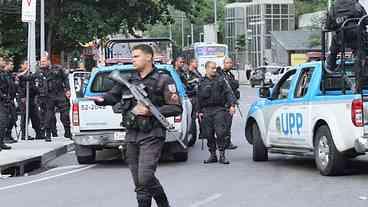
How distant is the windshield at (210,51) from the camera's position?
6231cm

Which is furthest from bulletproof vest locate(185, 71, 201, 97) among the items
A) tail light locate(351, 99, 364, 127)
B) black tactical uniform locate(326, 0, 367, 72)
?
tail light locate(351, 99, 364, 127)

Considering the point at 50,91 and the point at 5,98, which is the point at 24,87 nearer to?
the point at 50,91

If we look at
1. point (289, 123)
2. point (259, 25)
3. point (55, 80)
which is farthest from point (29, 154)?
point (259, 25)

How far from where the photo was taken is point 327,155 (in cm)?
1101

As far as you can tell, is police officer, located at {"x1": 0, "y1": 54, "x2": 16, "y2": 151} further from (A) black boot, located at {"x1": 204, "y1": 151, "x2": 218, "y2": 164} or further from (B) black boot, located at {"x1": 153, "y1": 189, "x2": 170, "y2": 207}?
(B) black boot, located at {"x1": 153, "y1": 189, "x2": 170, "y2": 207}

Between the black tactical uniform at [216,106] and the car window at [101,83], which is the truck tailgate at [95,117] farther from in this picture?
the black tactical uniform at [216,106]

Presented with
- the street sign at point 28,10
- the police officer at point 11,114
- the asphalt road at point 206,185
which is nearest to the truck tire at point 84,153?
the asphalt road at point 206,185

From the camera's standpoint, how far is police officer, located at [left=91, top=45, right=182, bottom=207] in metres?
7.26

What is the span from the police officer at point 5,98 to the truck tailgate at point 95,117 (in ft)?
7.78

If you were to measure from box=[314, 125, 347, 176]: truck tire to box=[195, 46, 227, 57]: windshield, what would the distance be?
50.7 m

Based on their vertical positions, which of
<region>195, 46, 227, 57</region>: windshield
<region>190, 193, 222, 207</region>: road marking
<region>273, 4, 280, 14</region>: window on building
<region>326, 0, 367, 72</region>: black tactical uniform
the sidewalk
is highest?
<region>273, 4, 280, 14</region>: window on building

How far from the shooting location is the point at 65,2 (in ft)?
120

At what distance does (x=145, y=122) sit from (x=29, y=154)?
300 inches

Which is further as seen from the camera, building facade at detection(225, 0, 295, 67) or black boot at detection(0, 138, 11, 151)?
building facade at detection(225, 0, 295, 67)
